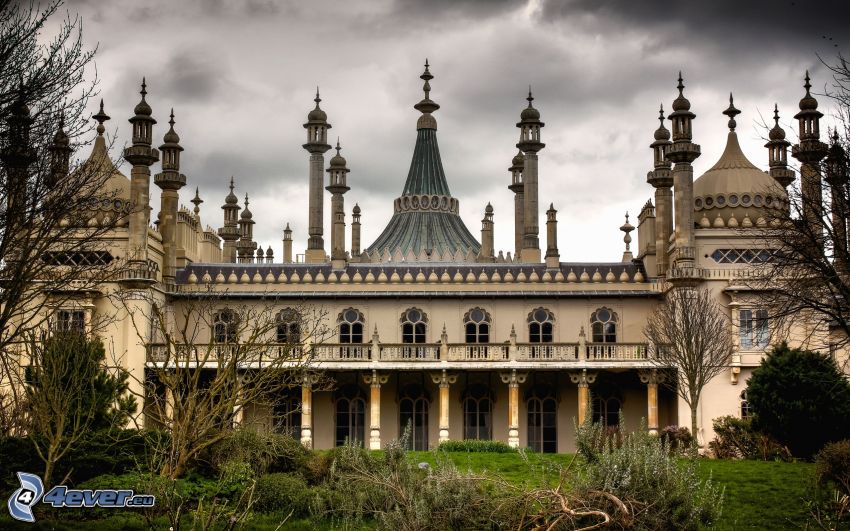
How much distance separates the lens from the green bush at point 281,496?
26.4 meters

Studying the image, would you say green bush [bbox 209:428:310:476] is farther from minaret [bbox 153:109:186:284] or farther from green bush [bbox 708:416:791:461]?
minaret [bbox 153:109:186:284]

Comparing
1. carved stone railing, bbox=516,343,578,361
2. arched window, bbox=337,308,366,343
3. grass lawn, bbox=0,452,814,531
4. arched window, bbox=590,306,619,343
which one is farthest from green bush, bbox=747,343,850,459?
arched window, bbox=337,308,366,343

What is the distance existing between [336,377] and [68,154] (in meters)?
27.3

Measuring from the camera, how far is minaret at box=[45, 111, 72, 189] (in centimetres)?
2163

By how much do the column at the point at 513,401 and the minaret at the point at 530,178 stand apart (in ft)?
22.8

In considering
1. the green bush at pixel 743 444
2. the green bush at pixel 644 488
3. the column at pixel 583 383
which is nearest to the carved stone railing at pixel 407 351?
the column at pixel 583 383

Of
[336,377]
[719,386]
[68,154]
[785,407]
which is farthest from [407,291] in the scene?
[68,154]

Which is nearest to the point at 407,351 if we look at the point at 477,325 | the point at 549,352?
the point at 477,325

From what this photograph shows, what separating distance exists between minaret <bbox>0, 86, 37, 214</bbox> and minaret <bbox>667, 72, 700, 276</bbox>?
1201 inches

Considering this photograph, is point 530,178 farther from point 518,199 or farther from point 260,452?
point 260,452

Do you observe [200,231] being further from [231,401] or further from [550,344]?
[231,401]

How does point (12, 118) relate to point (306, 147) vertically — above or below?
below

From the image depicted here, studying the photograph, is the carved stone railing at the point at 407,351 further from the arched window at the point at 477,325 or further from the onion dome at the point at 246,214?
the onion dome at the point at 246,214

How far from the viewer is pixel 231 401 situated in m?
26.3
